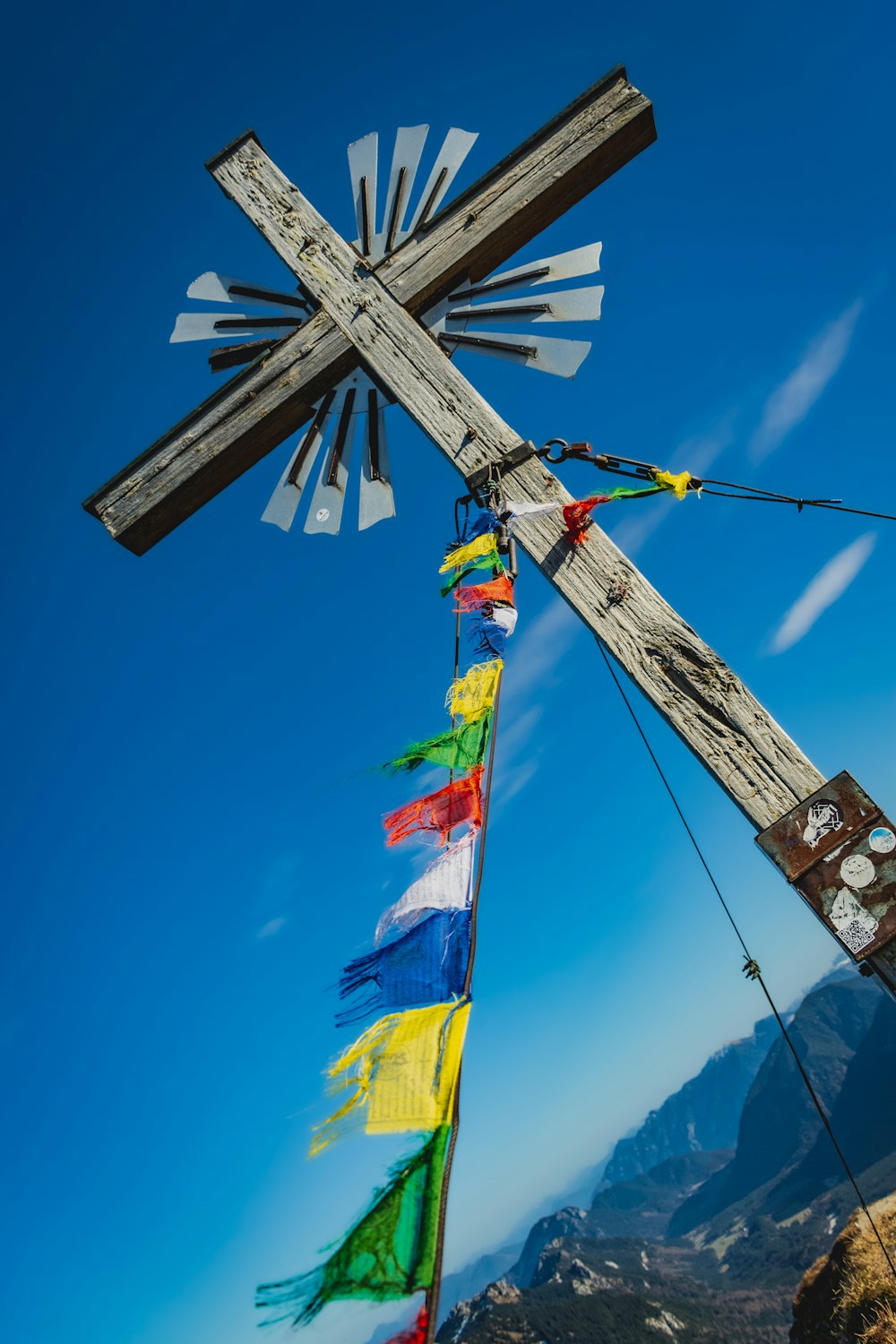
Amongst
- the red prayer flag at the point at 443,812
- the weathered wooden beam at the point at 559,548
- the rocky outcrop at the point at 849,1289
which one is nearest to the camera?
the weathered wooden beam at the point at 559,548

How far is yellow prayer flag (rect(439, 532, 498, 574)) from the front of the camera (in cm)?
346

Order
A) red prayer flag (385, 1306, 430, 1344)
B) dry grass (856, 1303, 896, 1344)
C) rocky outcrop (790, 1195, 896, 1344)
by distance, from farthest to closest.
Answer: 1. rocky outcrop (790, 1195, 896, 1344)
2. dry grass (856, 1303, 896, 1344)
3. red prayer flag (385, 1306, 430, 1344)

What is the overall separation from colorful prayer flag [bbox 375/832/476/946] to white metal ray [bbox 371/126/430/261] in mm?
3364

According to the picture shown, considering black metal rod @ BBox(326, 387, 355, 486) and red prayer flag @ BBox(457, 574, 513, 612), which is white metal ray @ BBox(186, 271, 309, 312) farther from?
red prayer flag @ BBox(457, 574, 513, 612)

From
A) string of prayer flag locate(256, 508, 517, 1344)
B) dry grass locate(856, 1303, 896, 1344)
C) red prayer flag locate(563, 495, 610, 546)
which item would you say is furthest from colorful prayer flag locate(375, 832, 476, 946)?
dry grass locate(856, 1303, 896, 1344)

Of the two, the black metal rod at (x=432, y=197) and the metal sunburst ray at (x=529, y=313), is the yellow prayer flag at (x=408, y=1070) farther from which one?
the black metal rod at (x=432, y=197)

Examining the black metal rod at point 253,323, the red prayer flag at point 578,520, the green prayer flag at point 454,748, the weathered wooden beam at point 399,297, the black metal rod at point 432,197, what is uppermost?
the black metal rod at point 253,323

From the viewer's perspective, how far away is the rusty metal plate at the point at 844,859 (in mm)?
2104

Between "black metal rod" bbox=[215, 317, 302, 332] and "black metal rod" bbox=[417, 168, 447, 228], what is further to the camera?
"black metal rod" bbox=[215, 317, 302, 332]

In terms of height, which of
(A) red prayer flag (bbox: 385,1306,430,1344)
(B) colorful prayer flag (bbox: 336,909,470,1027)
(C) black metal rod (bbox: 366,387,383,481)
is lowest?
(A) red prayer flag (bbox: 385,1306,430,1344)

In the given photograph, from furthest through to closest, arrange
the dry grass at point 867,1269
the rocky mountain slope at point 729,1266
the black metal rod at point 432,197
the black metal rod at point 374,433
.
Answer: the rocky mountain slope at point 729,1266, the dry grass at point 867,1269, the black metal rod at point 374,433, the black metal rod at point 432,197

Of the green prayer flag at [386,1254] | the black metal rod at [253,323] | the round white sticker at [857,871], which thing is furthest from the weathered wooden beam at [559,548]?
the green prayer flag at [386,1254]

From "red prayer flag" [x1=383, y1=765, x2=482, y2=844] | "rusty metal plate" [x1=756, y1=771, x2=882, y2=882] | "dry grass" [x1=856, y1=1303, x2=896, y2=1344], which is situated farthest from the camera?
"dry grass" [x1=856, y1=1303, x2=896, y2=1344]

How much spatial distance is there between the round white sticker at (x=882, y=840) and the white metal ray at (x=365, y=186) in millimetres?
3829
